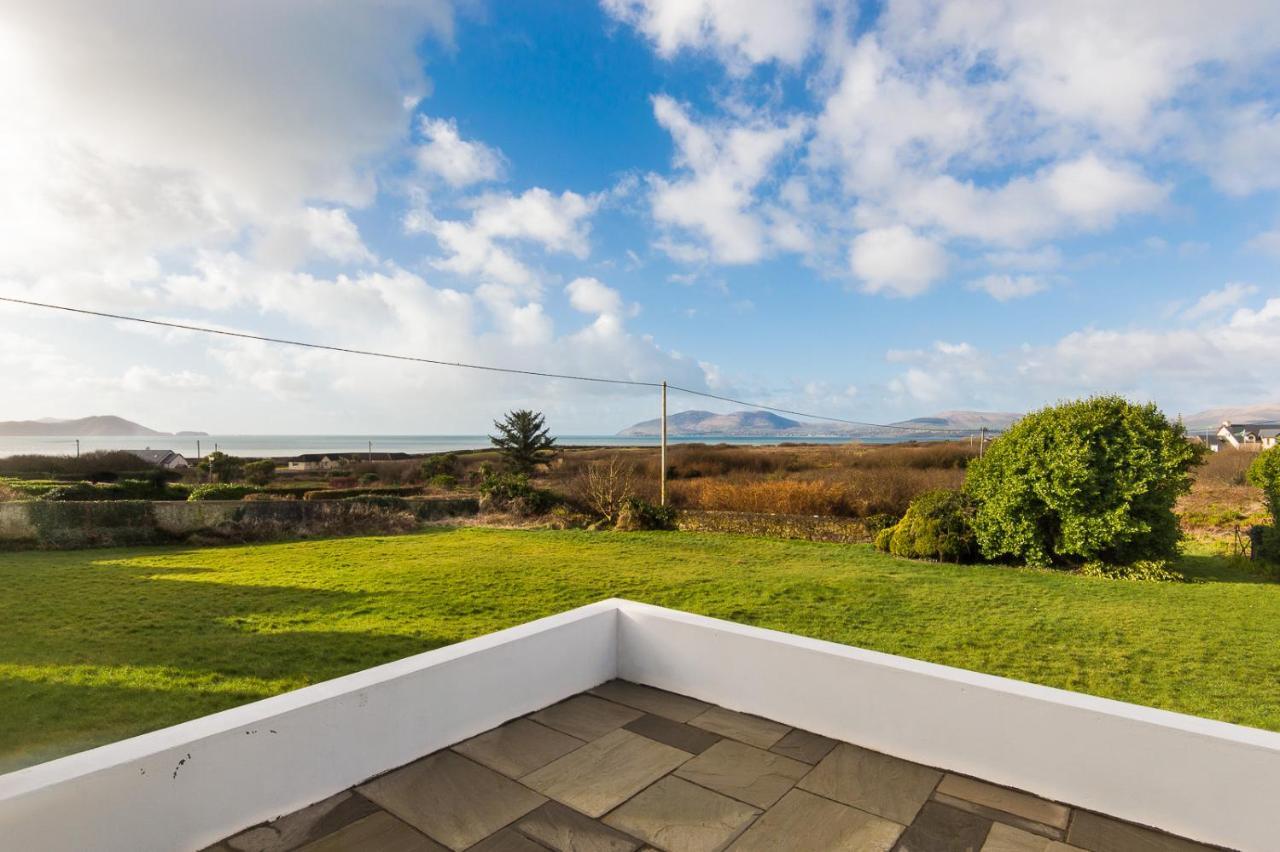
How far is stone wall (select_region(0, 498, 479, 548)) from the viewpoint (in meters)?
9.11

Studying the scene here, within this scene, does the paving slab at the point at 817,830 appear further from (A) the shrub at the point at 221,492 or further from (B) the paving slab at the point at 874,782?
(A) the shrub at the point at 221,492

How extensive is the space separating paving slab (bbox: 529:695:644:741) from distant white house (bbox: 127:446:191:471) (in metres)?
15.8

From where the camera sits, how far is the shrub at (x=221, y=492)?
39.1 ft

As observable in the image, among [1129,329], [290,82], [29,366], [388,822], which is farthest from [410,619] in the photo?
[1129,329]

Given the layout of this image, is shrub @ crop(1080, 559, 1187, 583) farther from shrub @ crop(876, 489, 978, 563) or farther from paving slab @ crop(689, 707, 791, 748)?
paving slab @ crop(689, 707, 791, 748)

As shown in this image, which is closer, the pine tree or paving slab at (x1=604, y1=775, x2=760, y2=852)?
paving slab at (x1=604, y1=775, x2=760, y2=852)

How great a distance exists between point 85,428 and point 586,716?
58.0ft

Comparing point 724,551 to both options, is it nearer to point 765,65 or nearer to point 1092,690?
point 1092,690

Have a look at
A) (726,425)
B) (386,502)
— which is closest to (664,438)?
(386,502)

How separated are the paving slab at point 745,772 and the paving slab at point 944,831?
341 mm

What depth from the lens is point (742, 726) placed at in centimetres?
218

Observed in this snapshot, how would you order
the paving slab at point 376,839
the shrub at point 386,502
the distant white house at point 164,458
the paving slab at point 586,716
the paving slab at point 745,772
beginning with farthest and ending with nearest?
1. the distant white house at point 164,458
2. the shrub at point 386,502
3. the paving slab at point 586,716
4. the paving slab at point 745,772
5. the paving slab at point 376,839

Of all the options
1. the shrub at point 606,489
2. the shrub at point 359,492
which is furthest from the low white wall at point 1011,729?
the shrub at point 359,492

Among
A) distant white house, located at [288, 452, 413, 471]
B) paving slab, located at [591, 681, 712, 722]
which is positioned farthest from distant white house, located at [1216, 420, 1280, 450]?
distant white house, located at [288, 452, 413, 471]
